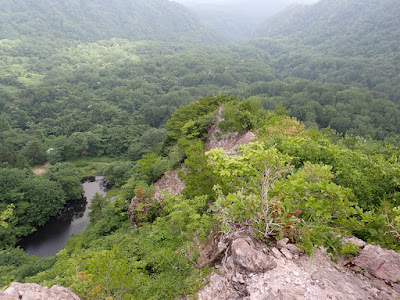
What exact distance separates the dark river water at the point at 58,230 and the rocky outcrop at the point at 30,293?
24650mm

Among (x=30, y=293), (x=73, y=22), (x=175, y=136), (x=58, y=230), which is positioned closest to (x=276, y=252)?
(x=30, y=293)

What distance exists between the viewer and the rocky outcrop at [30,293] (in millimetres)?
4438

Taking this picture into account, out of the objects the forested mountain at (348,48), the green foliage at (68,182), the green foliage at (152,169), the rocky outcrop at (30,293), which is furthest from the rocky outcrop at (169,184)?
→ the forested mountain at (348,48)

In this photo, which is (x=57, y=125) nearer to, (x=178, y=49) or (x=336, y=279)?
(x=336, y=279)

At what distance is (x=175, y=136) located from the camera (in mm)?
19984

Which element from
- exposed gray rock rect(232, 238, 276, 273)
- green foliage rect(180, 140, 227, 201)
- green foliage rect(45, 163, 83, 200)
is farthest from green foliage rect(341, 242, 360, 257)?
green foliage rect(45, 163, 83, 200)

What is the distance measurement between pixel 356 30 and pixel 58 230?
18013 cm

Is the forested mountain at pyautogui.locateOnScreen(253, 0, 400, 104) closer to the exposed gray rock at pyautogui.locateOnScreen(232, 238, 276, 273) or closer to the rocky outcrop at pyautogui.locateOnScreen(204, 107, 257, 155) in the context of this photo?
the rocky outcrop at pyautogui.locateOnScreen(204, 107, 257, 155)

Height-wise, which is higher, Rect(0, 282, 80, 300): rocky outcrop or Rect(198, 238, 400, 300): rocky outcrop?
Rect(198, 238, 400, 300): rocky outcrop

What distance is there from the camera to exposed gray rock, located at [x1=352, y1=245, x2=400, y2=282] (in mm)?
4414

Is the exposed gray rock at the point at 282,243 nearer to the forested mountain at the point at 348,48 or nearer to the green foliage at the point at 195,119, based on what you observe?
the green foliage at the point at 195,119

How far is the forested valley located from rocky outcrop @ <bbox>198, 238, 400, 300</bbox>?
34 centimetres

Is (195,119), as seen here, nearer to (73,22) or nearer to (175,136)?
(175,136)

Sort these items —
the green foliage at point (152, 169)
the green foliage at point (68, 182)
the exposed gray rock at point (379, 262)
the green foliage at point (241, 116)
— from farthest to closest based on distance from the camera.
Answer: the green foliage at point (68, 182) → the green foliage at point (152, 169) → the green foliage at point (241, 116) → the exposed gray rock at point (379, 262)
